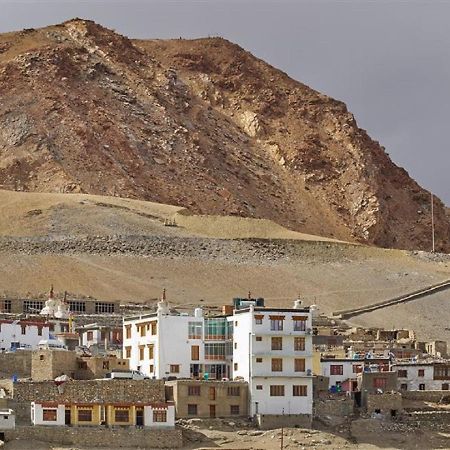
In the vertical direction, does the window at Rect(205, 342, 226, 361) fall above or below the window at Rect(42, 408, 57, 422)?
above

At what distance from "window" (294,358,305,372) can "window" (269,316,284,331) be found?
1.51 meters

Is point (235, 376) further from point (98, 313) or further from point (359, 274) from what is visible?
point (359, 274)

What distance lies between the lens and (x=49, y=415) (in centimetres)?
6256

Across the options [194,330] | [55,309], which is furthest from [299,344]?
[55,309]

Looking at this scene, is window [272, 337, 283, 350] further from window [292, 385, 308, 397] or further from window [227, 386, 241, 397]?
window [227, 386, 241, 397]

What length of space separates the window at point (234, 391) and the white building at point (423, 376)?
10.5 metres

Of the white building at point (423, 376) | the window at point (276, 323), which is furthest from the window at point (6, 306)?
the window at point (276, 323)

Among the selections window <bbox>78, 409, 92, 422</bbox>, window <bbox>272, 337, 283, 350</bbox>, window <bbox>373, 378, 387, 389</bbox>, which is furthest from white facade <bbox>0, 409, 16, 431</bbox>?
window <bbox>373, 378, 387, 389</bbox>

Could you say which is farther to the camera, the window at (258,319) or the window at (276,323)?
the window at (276,323)

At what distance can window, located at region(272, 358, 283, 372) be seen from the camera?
68500 mm

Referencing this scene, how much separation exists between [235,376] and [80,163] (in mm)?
87435

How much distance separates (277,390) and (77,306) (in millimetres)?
29957

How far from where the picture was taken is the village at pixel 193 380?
208 feet

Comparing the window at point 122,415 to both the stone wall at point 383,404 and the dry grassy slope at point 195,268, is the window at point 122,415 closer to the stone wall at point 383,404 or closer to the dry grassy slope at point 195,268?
the stone wall at point 383,404
